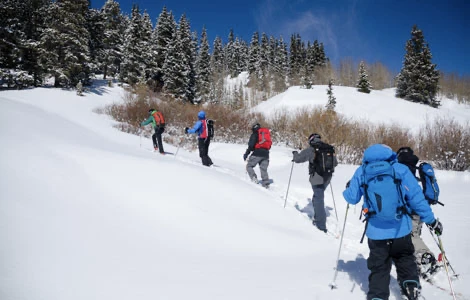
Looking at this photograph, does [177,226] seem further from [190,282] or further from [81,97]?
[81,97]

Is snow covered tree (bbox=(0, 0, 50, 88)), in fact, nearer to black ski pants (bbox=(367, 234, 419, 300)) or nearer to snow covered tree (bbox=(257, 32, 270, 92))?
black ski pants (bbox=(367, 234, 419, 300))

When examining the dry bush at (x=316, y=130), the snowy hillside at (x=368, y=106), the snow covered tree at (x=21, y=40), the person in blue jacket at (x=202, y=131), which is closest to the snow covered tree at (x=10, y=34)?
the snow covered tree at (x=21, y=40)

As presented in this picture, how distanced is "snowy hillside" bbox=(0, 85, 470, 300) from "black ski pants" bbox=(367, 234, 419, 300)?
1.17 ft

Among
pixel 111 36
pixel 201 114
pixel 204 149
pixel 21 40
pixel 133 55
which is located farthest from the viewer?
pixel 111 36

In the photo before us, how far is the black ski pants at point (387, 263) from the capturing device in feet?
8.82

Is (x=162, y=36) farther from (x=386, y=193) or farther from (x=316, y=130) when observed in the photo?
(x=386, y=193)

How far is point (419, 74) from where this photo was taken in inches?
1289

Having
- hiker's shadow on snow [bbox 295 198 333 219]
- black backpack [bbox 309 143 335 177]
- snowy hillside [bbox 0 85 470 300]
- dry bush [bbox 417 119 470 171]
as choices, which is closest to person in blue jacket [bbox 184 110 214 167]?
snowy hillside [bbox 0 85 470 300]

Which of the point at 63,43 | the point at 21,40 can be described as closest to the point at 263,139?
the point at 63,43

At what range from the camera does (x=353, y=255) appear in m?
4.44

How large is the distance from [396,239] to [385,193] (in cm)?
51

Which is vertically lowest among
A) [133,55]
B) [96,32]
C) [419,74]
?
[419,74]

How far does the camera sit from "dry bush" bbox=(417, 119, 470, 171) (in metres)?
9.60

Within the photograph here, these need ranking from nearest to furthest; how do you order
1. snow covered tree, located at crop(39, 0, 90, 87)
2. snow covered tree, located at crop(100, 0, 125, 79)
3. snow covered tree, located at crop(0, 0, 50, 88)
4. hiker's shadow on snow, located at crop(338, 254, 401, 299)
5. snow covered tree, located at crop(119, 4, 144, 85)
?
hiker's shadow on snow, located at crop(338, 254, 401, 299)
snow covered tree, located at crop(0, 0, 50, 88)
snow covered tree, located at crop(39, 0, 90, 87)
snow covered tree, located at crop(119, 4, 144, 85)
snow covered tree, located at crop(100, 0, 125, 79)
